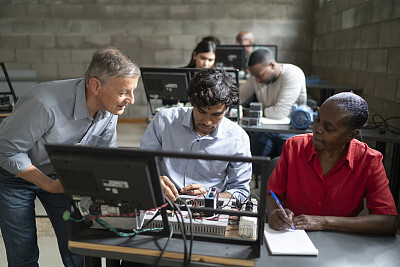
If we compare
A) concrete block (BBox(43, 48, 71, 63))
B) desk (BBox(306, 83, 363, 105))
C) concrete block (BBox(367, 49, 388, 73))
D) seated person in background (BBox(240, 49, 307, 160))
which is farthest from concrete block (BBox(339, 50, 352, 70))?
concrete block (BBox(43, 48, 71, 63))

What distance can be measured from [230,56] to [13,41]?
3.91 meters

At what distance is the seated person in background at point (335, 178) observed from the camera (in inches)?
48.1

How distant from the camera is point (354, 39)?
13.0 ft

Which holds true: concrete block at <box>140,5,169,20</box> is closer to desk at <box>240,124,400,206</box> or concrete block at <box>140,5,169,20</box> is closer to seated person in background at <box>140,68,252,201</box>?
desk at <box>240,124,400,206</box>

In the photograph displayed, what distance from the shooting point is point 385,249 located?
111cm

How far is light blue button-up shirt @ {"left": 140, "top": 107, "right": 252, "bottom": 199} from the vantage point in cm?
157

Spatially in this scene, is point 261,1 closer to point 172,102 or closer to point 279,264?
point 172,102

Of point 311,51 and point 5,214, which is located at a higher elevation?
point 311,51

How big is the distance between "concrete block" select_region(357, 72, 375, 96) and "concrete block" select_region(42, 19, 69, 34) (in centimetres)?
453

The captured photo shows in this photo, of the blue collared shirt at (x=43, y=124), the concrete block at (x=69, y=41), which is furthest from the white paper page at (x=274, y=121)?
the concrete block at (x=69, y=41)

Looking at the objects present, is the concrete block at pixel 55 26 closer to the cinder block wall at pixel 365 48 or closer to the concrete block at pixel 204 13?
the concrete block at pixel 204 13

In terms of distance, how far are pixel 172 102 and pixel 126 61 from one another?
1.83m

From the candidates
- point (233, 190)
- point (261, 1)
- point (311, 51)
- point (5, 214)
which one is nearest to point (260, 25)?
point (261, 1)

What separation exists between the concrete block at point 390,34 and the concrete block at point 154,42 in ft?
11.4
